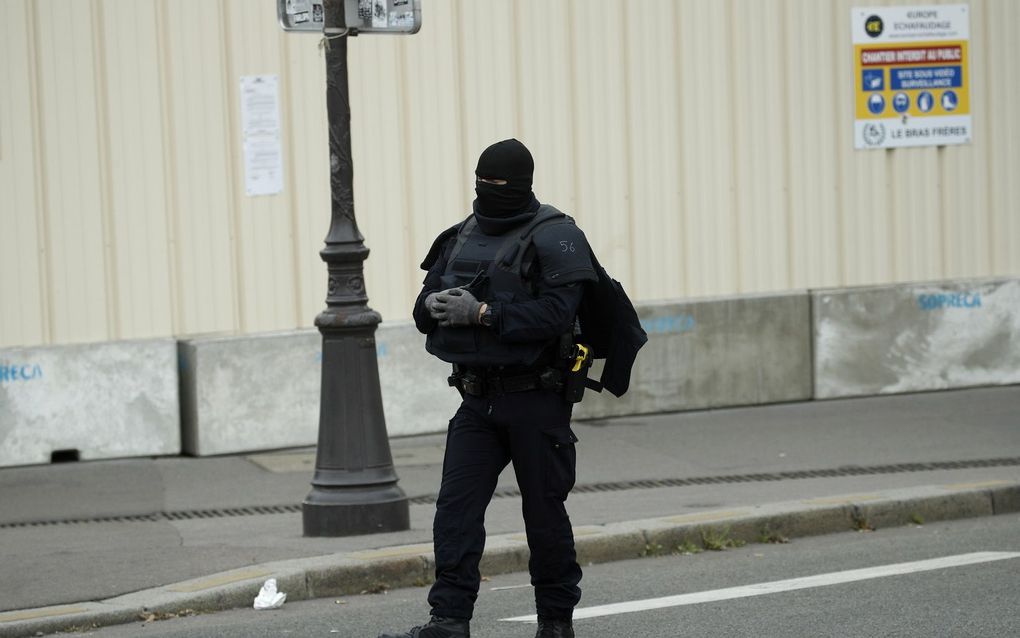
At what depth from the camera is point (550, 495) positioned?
246 inches

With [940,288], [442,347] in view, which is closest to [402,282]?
[940,288]

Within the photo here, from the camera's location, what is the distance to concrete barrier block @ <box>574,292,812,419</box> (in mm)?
12844

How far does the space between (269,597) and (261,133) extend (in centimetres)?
493

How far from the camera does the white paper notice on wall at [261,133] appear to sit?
11711mm

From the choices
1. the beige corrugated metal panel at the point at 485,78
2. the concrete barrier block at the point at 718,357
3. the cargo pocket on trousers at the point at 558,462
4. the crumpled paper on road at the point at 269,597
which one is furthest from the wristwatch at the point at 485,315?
the concrete barrier block at the point at 718,357

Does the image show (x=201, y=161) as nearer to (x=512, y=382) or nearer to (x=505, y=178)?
(x=505, y=178)

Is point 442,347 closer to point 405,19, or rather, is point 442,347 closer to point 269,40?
Result: point 405,19

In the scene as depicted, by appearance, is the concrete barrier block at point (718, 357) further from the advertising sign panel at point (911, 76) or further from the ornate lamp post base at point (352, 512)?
the ornate lamp post base at point (352, 512)

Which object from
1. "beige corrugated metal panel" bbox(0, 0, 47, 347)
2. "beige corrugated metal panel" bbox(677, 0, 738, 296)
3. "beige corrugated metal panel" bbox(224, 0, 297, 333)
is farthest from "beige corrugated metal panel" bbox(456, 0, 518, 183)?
"beige corrugated metal panel" bbox(0, 0, 47, 347)

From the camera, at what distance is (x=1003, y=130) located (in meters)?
13.9

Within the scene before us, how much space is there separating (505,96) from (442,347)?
21.3ft

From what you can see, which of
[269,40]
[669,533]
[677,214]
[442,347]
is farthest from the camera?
[677,214]

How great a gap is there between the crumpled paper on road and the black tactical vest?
6.24ft

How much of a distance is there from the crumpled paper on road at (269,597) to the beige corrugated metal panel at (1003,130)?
8.24 meters
